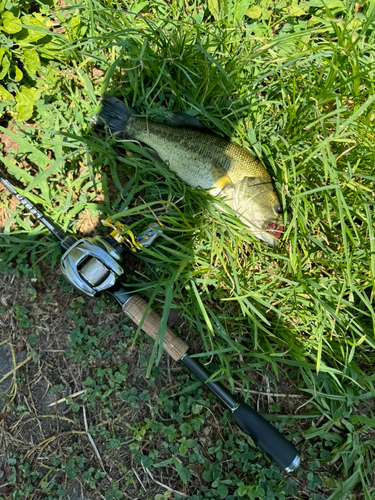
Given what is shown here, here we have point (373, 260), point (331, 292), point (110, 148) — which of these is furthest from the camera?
point (110, 148)

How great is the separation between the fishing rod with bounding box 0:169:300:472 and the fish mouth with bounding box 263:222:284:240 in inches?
29.7

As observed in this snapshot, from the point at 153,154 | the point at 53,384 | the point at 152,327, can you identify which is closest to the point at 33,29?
the point at 153,154

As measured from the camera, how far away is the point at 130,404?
247 centimetres

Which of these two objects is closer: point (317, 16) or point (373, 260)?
point (373, 260)

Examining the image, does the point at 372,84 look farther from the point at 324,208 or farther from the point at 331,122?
the point at 324,208

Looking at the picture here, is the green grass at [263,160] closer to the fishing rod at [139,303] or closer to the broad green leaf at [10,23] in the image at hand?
the fishing rod at [139,303]

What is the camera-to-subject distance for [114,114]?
2527 mm

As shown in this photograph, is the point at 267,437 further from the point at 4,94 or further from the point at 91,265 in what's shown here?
the point at 4,94

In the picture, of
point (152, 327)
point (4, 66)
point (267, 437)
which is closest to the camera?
point (267, 437)

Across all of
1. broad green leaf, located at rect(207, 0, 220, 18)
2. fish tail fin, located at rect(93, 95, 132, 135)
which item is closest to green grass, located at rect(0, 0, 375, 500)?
broad green leaf, located at rect(207, 0, 220, 18)

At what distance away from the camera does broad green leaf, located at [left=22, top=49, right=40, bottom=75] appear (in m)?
2.49

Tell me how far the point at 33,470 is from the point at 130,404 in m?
0.84

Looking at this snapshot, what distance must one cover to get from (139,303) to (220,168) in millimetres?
1062

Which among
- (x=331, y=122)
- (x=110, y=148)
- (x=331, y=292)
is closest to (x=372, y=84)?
(x=331, y=122)
